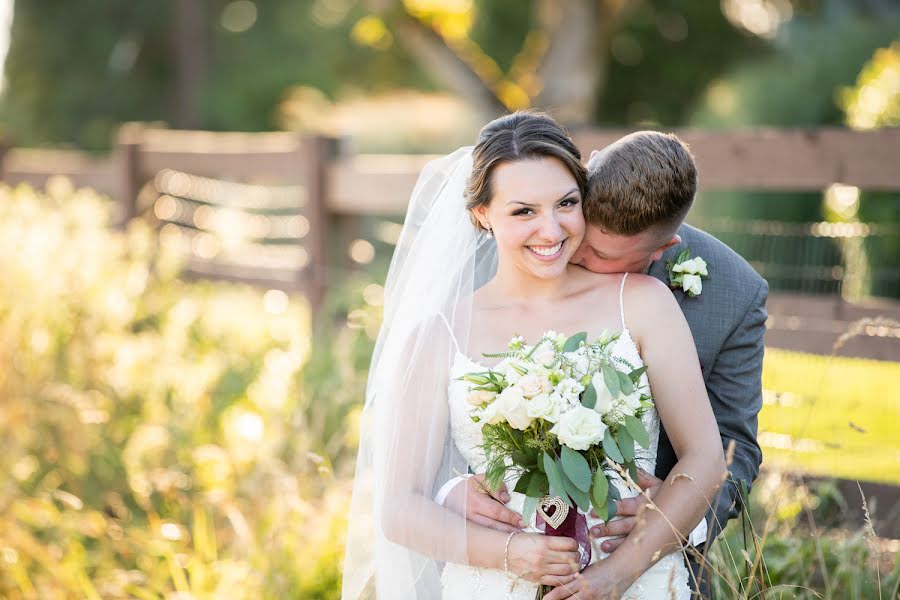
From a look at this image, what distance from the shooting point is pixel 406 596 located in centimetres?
315

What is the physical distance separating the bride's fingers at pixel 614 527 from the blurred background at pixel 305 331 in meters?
0.30

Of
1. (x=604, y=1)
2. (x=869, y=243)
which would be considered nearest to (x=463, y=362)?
(x=869, y=243)

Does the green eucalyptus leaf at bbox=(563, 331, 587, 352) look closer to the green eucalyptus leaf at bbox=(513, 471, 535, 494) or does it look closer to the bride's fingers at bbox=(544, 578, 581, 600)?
the green eucalyptus leaf at bbox=(513, 471, 535, 494)

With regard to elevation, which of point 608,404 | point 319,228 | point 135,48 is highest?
point 135,48

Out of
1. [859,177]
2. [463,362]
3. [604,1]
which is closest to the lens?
[463,362]

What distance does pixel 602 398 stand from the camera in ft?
8.18

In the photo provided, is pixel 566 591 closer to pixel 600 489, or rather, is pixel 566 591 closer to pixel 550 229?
pixel 600 489

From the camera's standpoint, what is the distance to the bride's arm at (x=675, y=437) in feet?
9.07

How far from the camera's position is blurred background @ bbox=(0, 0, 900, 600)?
13.4 ft

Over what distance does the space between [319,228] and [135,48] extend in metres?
25.3

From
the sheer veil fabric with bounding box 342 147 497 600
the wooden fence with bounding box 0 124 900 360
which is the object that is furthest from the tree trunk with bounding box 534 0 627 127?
the sheer veil fabric with bounding box 342 147 497 600

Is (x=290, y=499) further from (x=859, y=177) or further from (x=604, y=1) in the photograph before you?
(x=604, y=1)

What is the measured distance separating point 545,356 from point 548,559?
0.56m

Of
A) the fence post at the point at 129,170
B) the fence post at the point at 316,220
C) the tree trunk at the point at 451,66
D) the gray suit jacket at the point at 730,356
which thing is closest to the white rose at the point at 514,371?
the gray suit jacket at the point at 730,356
